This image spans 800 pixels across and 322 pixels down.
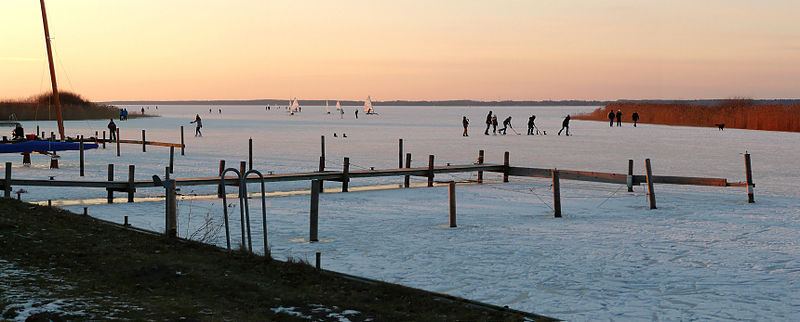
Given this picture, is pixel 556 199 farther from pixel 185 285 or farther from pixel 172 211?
pixel 185 285

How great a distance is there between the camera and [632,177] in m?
21.2

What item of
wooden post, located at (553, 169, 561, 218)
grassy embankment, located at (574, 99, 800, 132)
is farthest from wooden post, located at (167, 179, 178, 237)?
grassy embankment, located at (574, 99, 800, 132)

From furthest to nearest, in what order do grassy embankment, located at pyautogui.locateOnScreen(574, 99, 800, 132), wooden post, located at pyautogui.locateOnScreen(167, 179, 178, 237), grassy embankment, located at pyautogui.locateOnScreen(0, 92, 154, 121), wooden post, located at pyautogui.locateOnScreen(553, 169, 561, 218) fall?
grassy embankment, located at pyautogui.locateOnScreen(0, 92, 154, 121) → grassy embankment, located at pyautogui.locateOnScreen(574, 99, 800, 132) → wooden post, located at pyautogui.locateOnScreen(553, 169, 561, 218) → wooden post, located at pyautogui.locateOnScreen(167, 179, 178, 237)

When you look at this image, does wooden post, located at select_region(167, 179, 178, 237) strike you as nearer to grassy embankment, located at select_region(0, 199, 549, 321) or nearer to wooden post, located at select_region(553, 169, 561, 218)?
grassy embankment, located at select_region(0, 199, 549, 321)

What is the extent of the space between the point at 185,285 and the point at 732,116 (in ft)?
210

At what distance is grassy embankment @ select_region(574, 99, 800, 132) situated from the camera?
191 ft

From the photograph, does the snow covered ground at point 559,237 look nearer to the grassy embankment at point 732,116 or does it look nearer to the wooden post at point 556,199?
the wooden post at point 556,199

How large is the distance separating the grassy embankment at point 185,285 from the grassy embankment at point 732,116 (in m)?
54.2

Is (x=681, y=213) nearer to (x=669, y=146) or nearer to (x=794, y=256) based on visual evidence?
(x=794, y=256)

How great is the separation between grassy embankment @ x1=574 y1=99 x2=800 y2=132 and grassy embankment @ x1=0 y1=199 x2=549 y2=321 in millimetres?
54241

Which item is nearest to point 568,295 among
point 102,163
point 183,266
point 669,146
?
point 183,266

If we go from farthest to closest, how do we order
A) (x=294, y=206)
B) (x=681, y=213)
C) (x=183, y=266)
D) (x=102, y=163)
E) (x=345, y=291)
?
1. (x=102, y=163)
2. (x=294, y=206)
3. (x=681, y=213)
4. (x=183, y=266)
5. (x=345, y=291)

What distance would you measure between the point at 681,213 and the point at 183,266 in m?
11.4

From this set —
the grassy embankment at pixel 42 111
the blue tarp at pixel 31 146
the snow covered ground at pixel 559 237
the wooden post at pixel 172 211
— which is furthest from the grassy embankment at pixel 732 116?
the grassy embankment at pixel 42 111
